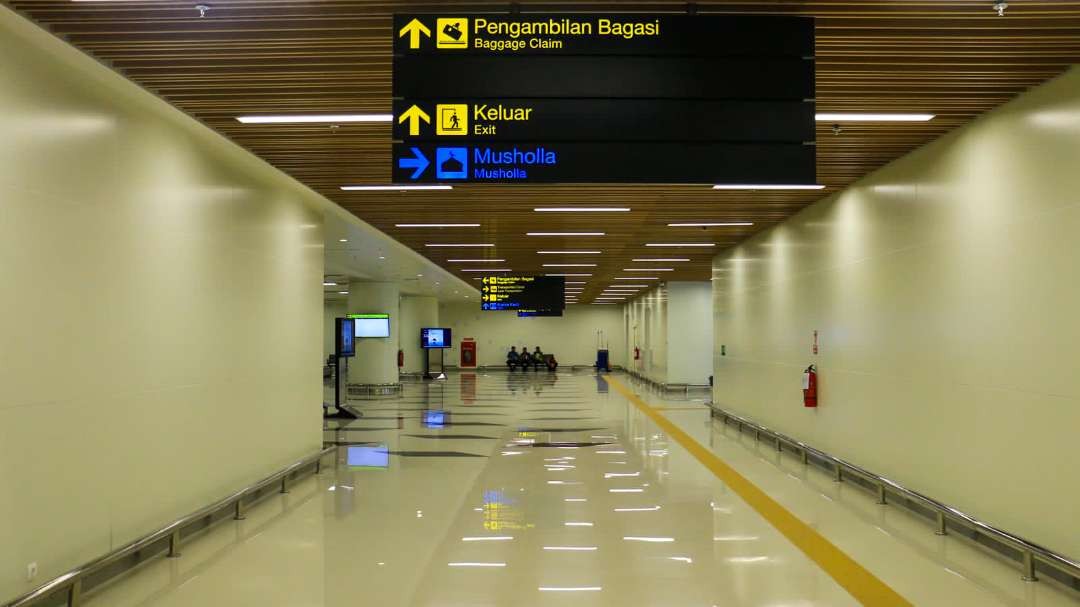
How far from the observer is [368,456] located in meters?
11.9

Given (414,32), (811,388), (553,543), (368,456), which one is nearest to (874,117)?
(414,32)

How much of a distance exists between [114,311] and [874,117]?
18.7 feet

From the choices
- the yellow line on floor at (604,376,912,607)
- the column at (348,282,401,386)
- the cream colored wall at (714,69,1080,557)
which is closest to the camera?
the yellow line on floor at (604,376,912,607)

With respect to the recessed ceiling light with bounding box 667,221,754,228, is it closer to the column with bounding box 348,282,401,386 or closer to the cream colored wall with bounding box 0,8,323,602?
the cream colored wall with bounding box 0,8,323,602

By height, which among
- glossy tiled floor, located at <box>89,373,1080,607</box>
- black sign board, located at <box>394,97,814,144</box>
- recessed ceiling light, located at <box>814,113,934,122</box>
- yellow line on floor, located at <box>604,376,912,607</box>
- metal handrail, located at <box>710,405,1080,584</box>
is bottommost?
yellow line on floor, located at <box>604,376,912,607</box>

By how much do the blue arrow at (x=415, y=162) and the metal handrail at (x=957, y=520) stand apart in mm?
4492

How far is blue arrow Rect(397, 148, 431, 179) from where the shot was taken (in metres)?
4.22

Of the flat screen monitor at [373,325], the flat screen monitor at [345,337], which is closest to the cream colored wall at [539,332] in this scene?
the flat screen monitor at [373,325]

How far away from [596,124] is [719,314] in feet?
44.5

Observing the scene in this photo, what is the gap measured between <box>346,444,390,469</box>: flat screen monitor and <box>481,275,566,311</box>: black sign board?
849 centimetres

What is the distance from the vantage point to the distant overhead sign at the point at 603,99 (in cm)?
411

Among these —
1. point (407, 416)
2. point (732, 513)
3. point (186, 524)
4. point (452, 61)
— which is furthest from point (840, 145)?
point (407, 416)

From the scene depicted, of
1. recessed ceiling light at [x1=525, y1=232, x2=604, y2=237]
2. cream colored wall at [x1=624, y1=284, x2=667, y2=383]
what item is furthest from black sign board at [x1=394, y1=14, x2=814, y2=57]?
cream colored wall at [x1=624, y1=284, x2=667, y2=383]

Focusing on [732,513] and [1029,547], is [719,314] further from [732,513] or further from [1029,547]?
[1029,547]
